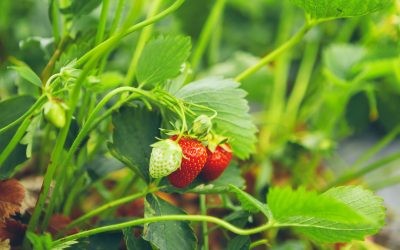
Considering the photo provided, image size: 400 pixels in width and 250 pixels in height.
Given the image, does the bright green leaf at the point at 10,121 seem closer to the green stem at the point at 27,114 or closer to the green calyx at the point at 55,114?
the green stem at the point at 27,114

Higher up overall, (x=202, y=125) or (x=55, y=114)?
(x=202, y=125)

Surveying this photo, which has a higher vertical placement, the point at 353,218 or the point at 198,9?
the point at 198,9

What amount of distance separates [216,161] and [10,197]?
28cm

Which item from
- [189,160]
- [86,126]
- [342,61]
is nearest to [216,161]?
[189,160]

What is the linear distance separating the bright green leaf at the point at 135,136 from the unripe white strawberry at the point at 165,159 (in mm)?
96

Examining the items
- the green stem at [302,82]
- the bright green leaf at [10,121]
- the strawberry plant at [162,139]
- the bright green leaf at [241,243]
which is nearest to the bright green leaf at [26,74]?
the strawberry plant at [162,139]

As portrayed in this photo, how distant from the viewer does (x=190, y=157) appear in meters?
0.64

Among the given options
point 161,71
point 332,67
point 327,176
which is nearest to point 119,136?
point 161,71

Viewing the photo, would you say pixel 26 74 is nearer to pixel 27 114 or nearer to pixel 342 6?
pixel 27 114

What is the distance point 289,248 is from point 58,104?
1.80ft

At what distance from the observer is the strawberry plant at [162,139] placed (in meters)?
0.61

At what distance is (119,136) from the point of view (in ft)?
2.37

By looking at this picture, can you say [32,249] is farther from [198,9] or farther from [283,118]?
[283,118]

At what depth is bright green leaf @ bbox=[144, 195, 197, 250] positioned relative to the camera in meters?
0.65
